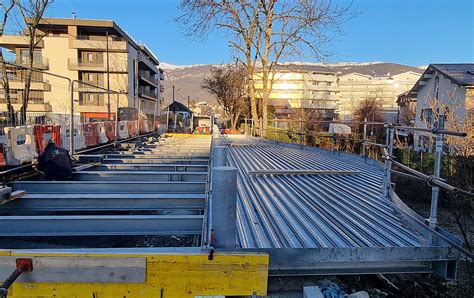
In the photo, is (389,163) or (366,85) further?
(366,85)

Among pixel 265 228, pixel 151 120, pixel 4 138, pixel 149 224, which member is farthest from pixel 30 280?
pixel 151 120


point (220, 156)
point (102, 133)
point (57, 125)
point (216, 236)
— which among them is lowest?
point (216, 236)

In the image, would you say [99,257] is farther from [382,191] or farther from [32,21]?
[32,21]

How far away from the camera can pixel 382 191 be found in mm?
4992

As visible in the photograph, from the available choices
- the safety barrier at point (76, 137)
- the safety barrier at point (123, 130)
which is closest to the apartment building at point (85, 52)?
the safety barrier at point (123, 130)

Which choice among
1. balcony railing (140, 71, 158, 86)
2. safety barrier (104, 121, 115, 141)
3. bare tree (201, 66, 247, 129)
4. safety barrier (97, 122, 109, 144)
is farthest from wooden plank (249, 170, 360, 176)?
balcony railing (140, 71, 158, 86)

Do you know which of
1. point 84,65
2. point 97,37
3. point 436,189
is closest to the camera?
point 436,189

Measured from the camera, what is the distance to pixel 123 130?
13078 millimetres

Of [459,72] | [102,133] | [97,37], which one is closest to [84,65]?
[97,37]

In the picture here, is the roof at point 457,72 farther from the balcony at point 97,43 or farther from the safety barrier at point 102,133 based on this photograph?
the balcony at point 97,43

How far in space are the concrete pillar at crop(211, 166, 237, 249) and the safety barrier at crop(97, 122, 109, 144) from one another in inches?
379

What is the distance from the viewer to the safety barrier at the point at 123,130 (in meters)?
12.7

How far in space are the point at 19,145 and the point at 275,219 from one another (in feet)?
20.1

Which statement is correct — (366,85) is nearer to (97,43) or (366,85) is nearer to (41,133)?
(97,43)
